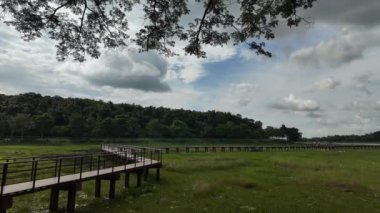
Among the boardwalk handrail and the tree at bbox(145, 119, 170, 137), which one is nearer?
the boardwalk handrail

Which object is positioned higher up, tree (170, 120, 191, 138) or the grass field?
tree (170, 120, 191, 138)

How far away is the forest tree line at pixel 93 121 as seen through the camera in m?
132

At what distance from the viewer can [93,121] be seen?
14550 cm

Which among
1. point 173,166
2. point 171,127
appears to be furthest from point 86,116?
point 173,166

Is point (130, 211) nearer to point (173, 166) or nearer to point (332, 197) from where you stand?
point (332, 197)

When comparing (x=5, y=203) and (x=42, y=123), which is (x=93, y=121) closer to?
(x=42, y=123)

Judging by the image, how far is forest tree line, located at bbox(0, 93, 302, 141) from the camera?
432 feet

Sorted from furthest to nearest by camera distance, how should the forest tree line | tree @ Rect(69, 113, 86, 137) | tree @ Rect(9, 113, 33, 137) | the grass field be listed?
tree @ Rect(69, 113, 86, 137)
the forest tree line
tree @ Rect(9, 113, 33, 137)
the grass field

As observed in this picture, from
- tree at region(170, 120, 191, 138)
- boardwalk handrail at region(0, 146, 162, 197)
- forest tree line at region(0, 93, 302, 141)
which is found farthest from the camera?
tree at region(170, 120, 191, 138)

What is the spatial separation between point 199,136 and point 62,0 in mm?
168810

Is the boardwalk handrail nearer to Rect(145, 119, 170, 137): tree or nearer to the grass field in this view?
the grass field

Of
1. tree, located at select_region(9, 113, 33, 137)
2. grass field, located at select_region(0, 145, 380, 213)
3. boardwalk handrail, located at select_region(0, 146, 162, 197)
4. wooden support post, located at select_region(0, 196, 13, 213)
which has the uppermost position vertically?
tree, located at select_region(9, 113, 33, 137)

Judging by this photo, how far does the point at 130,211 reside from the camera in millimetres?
17125

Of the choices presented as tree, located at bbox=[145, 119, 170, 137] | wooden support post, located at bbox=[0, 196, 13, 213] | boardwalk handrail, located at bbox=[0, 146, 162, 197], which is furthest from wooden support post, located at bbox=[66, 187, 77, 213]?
tree, located at bbox=[145, 119, 170, 137]
